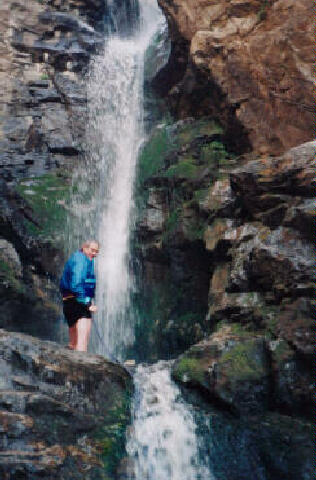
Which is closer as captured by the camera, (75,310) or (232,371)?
(232,371)

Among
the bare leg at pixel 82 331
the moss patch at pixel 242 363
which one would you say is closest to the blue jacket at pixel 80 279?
the bare leg at pixel 82 331

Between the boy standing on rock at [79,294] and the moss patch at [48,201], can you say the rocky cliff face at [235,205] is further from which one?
the moss patch at [48,201]

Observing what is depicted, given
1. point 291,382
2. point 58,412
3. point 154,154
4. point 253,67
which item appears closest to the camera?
point 58,412

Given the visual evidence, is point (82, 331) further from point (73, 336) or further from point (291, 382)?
point (291, 382)

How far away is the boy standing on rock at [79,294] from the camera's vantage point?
578cm

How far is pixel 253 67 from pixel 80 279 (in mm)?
6897

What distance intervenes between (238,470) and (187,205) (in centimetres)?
611

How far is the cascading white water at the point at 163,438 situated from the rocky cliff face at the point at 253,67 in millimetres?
5988

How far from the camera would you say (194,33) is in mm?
11086

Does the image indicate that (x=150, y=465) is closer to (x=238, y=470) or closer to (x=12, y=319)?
(x=238, y=470)

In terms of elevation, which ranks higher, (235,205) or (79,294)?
(235,205)

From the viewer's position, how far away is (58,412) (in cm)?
445

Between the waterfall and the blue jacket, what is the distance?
12.2 ft

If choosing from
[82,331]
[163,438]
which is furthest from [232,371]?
[82,331]
